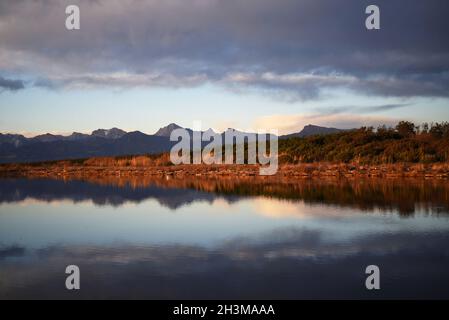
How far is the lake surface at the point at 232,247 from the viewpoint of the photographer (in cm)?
867

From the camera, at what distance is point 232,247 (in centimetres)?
1198

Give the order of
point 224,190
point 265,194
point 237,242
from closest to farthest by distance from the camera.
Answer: point 237,242 → point 265,194 → point 224,190

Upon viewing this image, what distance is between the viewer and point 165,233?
46.5ft

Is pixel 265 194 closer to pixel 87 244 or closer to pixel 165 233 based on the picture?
pixel 165 233

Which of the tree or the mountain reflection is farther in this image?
the tree

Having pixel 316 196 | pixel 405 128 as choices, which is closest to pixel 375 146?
pixel 405 128

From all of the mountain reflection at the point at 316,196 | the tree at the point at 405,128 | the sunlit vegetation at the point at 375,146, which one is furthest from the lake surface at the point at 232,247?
the tree at the point at 405,128

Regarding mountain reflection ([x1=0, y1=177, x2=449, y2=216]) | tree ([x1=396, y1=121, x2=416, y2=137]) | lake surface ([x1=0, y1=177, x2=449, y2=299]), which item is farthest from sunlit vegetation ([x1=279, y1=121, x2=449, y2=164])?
lake surface ([x1=0, y1=177, x2=449, y2=299])

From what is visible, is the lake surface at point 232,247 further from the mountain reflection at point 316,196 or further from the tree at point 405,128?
the tree at point 405,128

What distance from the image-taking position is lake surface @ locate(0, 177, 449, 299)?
867 cm

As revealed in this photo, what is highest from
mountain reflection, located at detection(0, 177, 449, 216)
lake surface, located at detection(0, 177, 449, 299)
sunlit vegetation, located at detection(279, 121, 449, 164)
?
sunlit vegetation, located at detection(279, 121, 449, 164)

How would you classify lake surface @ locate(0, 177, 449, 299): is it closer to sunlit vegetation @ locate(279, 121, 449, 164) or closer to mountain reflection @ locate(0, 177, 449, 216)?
mountain reflection @ locate(0, 177, 449, 216)
